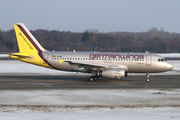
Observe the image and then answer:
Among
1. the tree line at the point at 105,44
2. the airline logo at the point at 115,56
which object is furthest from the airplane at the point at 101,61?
the tree line at the point at 105,44

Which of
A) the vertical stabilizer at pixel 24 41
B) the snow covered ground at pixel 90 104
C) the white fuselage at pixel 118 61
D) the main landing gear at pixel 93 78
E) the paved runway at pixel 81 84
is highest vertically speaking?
the vertical stabilizer at pixel 24 41

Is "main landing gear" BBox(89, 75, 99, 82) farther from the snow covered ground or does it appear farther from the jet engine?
the snow covered ground

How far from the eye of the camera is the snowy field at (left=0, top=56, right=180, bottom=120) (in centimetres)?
1359

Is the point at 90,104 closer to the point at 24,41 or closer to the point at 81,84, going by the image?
the point at 81,84

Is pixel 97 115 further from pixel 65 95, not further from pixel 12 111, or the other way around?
pixel 65 95

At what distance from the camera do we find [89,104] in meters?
16.5

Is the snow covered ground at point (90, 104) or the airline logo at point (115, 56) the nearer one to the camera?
the snow covered ground at point (90, 104)

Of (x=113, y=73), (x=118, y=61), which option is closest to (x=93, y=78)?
(x=113, y=73)

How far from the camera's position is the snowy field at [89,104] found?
44.6ft

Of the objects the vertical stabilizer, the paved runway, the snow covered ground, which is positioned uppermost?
the vertical stabilizer

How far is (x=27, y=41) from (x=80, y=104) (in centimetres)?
1654

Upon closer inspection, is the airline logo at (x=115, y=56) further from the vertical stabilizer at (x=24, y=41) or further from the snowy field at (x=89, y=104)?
the snowy field at (x=89, y=104)

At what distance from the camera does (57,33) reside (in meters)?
184

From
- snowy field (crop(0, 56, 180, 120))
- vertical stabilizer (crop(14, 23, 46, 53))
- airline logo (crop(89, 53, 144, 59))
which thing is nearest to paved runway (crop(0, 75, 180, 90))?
snowy field (crop(0, 56, 180, 120))
